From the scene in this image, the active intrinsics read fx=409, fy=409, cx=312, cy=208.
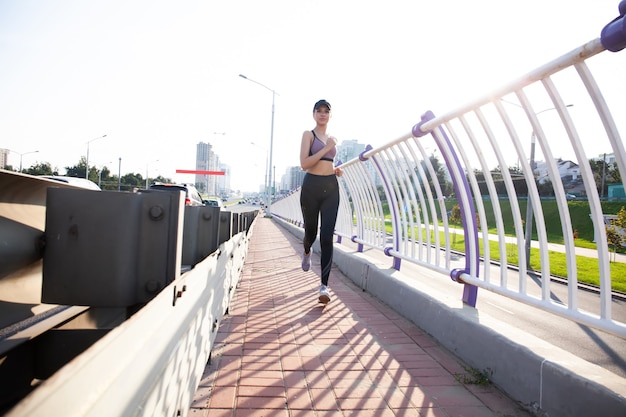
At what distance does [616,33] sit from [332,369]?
2.35 m

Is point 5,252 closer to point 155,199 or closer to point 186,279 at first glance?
point 155,199

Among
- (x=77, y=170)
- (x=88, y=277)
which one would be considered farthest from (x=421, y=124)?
(x=77, y=170)

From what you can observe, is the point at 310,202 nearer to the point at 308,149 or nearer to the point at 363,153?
the point at 308,149

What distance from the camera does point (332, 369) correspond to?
272 cm

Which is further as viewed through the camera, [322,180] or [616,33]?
[322,180]

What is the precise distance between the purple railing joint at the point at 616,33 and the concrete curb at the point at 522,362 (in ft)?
4.74

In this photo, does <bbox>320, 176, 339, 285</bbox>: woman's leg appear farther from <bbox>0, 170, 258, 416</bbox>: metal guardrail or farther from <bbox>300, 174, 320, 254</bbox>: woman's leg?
<bbox>0, 170, 258, 416</bbox>: metal guardrail

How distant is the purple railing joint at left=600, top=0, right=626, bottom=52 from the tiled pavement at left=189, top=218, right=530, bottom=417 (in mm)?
1812

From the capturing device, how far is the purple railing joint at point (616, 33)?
1.66 metres

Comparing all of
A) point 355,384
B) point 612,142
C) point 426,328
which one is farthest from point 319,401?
point 612,142

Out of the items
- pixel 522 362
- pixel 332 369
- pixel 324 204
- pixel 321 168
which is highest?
pixel 321 168

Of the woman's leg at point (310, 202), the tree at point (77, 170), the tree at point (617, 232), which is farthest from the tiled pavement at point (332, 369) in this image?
the tree at point (77, 170)

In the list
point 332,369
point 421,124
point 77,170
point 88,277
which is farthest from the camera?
point 77,170

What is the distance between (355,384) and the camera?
8.21 feet
